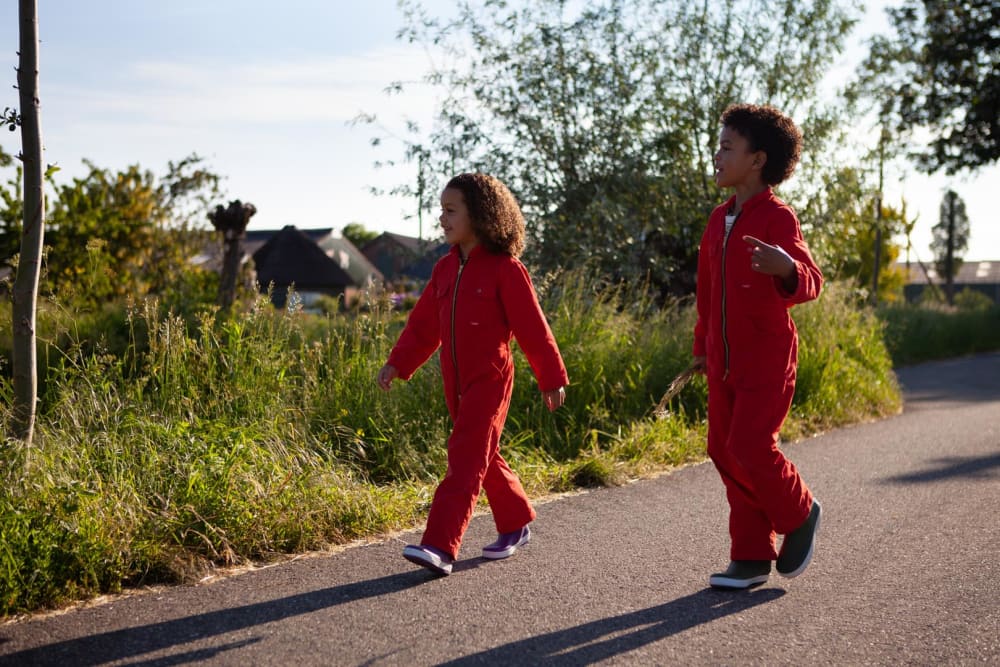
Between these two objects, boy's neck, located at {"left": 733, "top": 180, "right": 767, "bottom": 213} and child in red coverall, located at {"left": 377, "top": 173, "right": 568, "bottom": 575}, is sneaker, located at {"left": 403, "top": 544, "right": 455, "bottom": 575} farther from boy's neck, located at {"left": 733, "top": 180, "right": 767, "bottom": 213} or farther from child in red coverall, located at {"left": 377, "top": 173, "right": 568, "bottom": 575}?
boy's neck, located at {"left": 733, "top": 180, "right": 767, "bottom": 213}

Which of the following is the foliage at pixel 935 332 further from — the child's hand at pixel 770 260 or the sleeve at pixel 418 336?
the child's hand at pixel 770 260

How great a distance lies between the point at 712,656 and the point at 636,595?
685mm

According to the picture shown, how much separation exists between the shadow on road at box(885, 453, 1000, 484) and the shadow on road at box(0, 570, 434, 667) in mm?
3715

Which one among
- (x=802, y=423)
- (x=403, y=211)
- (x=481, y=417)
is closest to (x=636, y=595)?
(x=481, y=417)

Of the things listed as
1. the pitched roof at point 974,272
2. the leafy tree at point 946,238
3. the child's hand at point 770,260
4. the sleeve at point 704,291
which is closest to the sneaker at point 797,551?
the sleeve at point 704,291

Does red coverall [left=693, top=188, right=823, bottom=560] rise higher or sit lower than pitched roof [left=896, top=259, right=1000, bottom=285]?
lower

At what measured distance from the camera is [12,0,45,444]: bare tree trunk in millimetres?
4527

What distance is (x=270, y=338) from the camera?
628 cm

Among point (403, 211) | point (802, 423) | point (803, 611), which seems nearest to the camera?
point (803, 611)

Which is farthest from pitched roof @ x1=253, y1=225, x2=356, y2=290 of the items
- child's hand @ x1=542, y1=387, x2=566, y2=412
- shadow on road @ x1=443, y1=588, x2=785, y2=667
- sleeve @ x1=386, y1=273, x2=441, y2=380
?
shadow on road @ x1=443, y1=588, x2=785, y2=667

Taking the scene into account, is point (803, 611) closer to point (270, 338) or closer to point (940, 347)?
point (270, 338)

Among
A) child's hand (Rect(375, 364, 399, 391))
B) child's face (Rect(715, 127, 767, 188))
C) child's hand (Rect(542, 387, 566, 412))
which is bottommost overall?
child's hand (Rect(542, 387, 566, 412))

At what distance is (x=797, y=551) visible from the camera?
4.08m

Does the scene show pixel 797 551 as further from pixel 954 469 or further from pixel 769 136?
pixel 954 469
